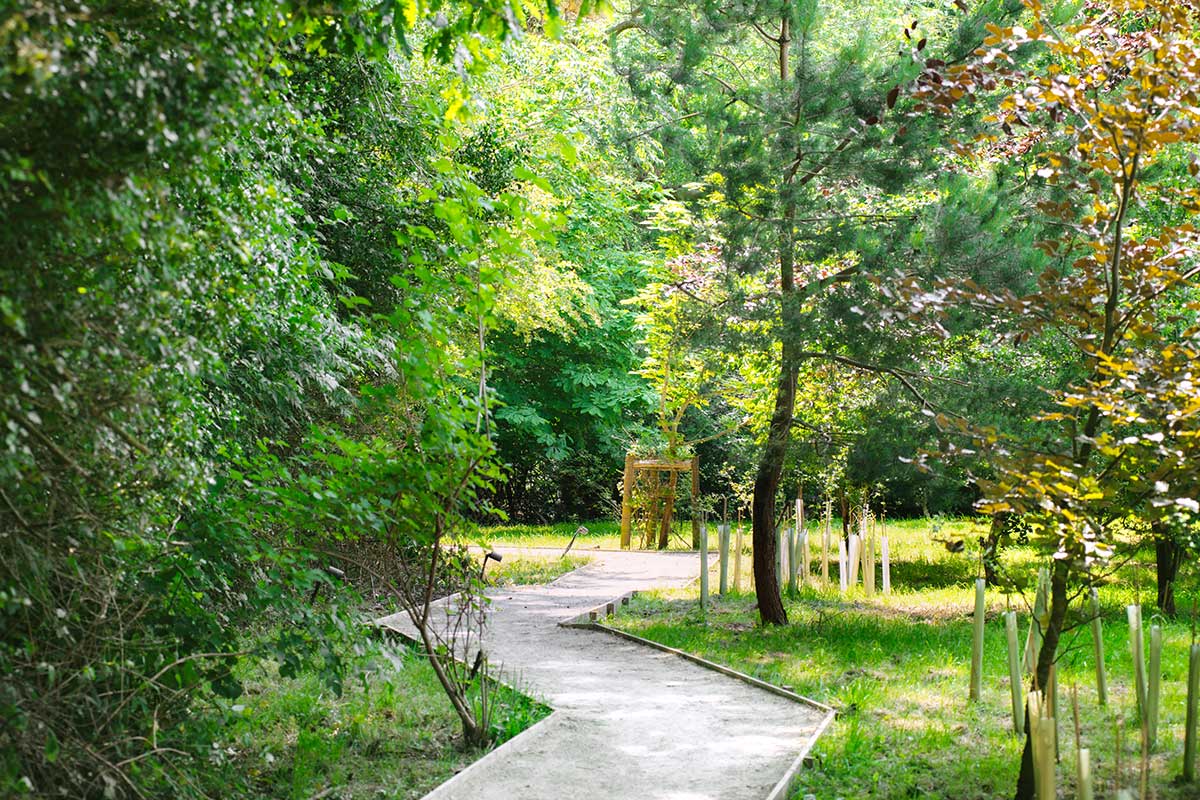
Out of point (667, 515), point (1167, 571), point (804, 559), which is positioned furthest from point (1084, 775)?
point (667, 515)

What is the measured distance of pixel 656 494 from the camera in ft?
56.2

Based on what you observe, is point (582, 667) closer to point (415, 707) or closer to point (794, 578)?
point (415, 707)

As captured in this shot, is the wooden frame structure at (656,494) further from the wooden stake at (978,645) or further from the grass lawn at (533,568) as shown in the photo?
the wooden stake at (978,645)

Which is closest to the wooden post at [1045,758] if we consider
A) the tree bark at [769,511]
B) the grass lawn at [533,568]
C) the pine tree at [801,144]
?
the pine tree at [801,144]

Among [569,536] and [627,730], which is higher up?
[569,536]

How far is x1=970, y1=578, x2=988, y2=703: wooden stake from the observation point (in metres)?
6.47

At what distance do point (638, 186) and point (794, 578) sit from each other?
28.7ft

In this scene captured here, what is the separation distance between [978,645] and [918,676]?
1094 millimetres

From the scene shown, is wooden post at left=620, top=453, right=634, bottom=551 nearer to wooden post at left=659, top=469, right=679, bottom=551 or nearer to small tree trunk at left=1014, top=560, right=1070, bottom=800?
wooden post at left=659, top=469, right=679, bottom=551

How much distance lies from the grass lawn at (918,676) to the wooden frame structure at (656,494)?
4463 mm

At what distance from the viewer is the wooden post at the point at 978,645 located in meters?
6.47

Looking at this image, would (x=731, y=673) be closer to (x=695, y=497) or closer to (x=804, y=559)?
(x=804, y=559)

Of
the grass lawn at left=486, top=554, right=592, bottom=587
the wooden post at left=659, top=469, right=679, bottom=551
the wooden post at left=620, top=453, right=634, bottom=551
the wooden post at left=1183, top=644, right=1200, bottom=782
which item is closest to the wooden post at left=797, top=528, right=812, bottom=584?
the grass lawn at left=486, top=554, right=592, bottom=587

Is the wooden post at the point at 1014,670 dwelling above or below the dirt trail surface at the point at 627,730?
above
